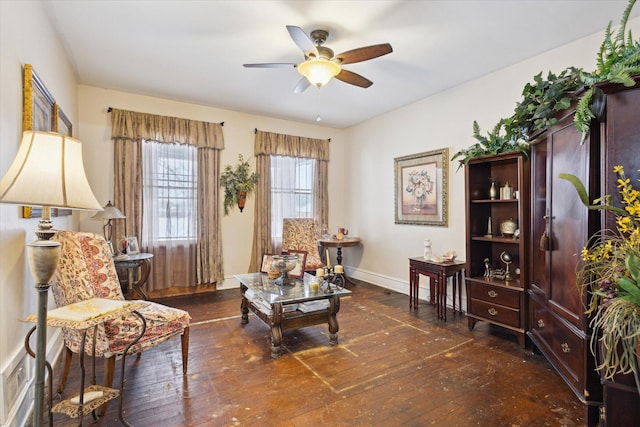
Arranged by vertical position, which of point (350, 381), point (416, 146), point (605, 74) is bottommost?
point (350, 381)

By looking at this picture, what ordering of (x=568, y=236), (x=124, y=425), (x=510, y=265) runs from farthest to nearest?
(x=510, y=265), (x=568, y=236), (x=124, y=425)

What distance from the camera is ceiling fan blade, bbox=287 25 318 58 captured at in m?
2.18

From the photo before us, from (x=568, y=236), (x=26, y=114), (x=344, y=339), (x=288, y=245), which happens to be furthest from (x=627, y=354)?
(x=288, y=245)

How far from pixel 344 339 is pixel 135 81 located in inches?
Answer: 153

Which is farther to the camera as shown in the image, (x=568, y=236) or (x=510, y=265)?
(x=510, y=265)

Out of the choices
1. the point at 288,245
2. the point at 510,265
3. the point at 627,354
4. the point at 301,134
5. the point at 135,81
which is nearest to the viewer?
the point at 627,354

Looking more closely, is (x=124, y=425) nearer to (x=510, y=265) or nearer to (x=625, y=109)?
(x=625, y=109)

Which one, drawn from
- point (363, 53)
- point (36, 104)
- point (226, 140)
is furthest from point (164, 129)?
point (363, 53)

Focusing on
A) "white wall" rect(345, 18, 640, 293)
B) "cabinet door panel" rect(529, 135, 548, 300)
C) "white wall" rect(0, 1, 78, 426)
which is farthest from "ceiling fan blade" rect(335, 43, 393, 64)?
"white wall" rect(0, 1, 78, 426)

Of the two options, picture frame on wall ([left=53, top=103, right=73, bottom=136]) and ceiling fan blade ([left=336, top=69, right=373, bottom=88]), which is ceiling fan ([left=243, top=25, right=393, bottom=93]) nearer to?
ceiling fan blade ([left=336, top=69, right=373, bottom=88])

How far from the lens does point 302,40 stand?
2340mm

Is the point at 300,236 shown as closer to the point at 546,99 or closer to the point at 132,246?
the point at 132,246

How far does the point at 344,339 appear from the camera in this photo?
296 centimetres

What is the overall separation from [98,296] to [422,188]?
3862 mm
